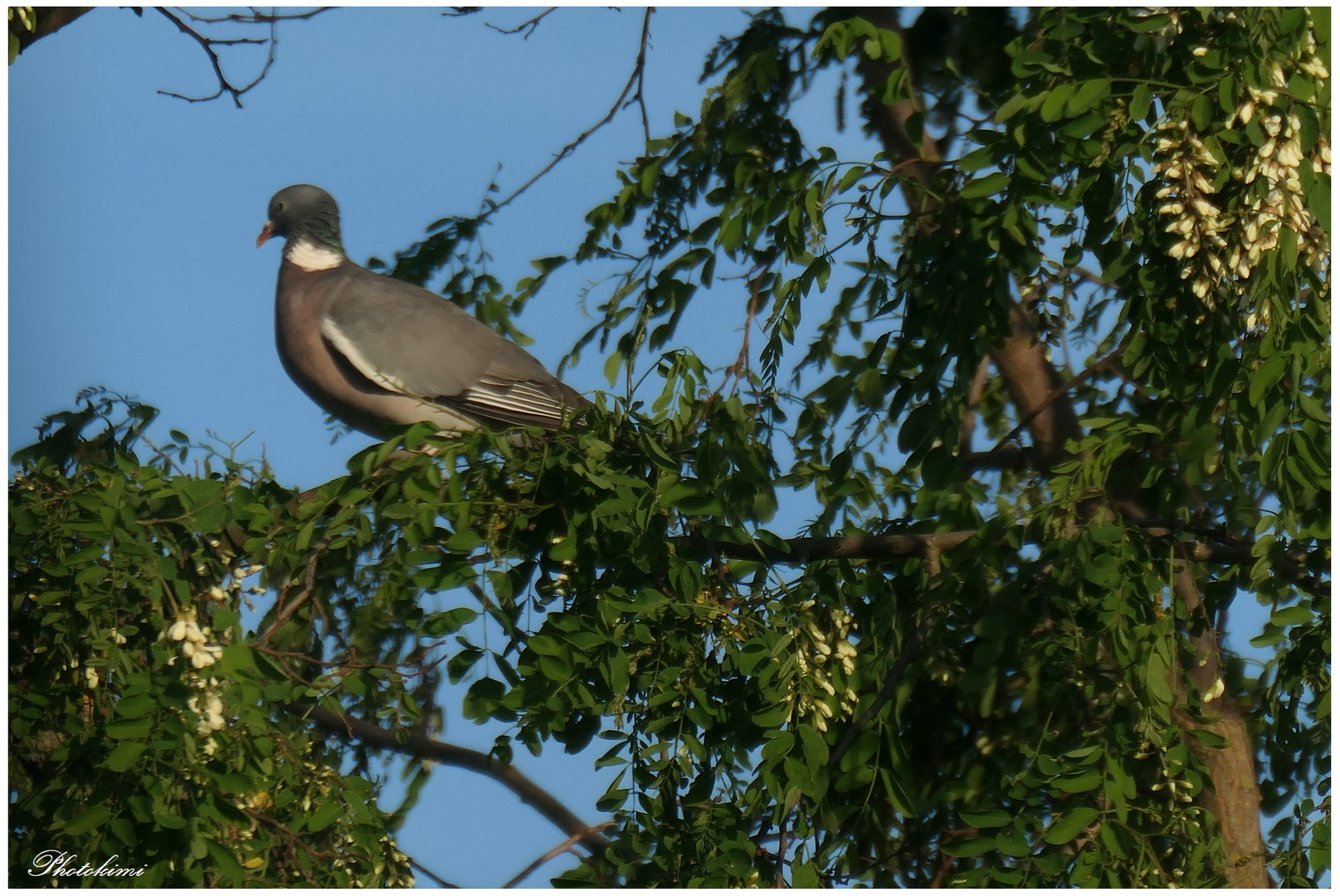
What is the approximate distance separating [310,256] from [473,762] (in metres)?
2.00

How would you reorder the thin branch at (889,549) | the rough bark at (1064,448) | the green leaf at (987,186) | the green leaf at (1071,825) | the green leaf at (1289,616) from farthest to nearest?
1. the rough bark at (1064,448)
2. the thin branch at (889,549)
3. the green leaf at (987,186)
4. the green leaf at (1289,616)
5. the green leaf at (1071,825)

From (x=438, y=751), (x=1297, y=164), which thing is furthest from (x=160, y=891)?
(x=1297, y=164)

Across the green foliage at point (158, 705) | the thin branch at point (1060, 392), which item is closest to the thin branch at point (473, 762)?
the green foliage at point (158, 705)

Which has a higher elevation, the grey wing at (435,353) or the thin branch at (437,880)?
the grey wing at (435,353)

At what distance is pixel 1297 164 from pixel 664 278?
132cm

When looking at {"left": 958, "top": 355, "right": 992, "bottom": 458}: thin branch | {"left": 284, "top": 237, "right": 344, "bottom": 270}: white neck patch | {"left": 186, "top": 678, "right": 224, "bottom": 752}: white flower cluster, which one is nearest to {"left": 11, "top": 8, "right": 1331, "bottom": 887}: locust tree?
{"left": 186, "top": 678, "right": 224, "bottom": 752}: white flower cluster

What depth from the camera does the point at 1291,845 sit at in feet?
7.86

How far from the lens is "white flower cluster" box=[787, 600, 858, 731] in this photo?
2207 millimetres

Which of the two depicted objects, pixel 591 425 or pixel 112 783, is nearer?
pixel 112 783

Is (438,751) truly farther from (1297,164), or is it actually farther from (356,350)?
(1297,164)

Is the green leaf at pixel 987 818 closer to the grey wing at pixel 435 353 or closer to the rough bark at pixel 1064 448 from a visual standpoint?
the rough bark at pixel 1064 448

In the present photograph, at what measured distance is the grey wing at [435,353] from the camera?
13.6 ft

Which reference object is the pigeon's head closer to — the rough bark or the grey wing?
the grey wing

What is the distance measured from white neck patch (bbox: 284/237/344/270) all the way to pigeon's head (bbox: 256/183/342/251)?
0.07 feet
